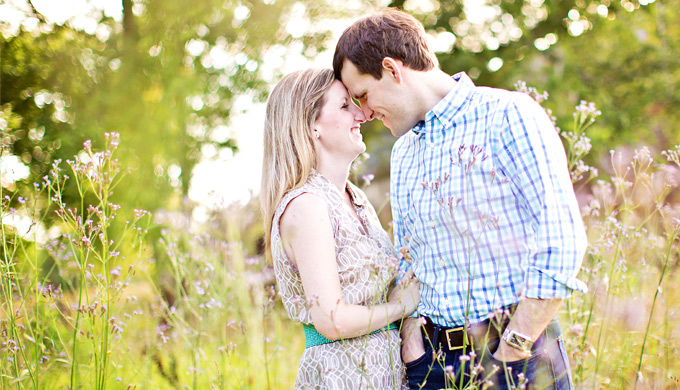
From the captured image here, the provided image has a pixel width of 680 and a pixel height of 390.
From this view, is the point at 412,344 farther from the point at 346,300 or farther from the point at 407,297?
the point at 346,300

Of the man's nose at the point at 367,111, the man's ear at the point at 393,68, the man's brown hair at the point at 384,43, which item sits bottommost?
the man's nose at the point at 367,111

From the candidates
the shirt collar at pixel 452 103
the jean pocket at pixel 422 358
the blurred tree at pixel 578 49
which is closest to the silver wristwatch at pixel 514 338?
the jean pocket at pixel 422 358

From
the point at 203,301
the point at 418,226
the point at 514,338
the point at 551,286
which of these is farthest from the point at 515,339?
the point at 203,301

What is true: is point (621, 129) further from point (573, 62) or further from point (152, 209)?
point (152, 209)

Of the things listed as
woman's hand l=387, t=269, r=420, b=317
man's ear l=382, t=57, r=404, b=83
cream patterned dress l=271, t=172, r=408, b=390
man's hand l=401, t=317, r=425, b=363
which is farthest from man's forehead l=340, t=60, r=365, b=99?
man's hand l=401, t=317, r=425, b=363

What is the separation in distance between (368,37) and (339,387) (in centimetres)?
145

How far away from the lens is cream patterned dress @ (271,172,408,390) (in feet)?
7.09

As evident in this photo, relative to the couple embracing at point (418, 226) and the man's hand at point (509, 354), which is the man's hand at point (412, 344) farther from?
the man's hand at point (509, 354)

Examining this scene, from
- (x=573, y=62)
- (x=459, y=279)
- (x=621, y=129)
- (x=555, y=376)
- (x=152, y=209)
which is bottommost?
(x=555, y=376)

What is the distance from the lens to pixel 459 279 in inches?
79.7

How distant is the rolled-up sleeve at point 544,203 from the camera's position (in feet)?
5.86

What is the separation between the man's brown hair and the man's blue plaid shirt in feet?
0.76

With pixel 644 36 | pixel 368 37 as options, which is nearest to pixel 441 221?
pixel 368 37

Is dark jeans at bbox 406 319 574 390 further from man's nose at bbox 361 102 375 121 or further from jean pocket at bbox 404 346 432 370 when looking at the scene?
man's nose at bbox 361 102 375 121
